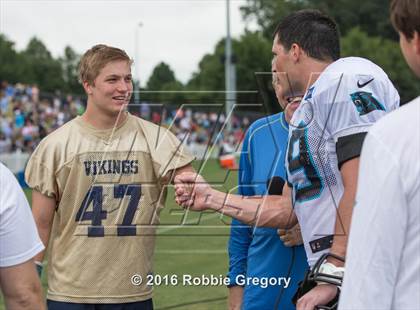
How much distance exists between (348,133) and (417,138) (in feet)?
3.11

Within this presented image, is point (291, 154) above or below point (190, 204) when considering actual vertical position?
above

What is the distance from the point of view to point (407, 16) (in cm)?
207

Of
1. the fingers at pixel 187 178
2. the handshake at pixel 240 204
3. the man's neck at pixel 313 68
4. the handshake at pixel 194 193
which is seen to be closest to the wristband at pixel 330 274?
the handshake at pixel 240 204

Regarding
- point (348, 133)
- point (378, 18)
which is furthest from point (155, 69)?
point (378, 18)

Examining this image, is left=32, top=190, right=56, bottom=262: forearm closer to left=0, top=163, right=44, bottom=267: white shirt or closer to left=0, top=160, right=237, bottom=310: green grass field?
left=0, top=163, right=44, bottom=267: white shirt

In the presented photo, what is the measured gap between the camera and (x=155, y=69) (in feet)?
65.3

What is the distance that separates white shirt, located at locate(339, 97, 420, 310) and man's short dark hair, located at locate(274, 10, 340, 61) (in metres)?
1.41

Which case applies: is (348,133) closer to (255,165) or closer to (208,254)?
(255,165)

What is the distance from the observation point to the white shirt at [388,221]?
1.99 meters

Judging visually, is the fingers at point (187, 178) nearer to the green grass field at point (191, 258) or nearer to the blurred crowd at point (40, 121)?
the green grass field at point (191, 258)

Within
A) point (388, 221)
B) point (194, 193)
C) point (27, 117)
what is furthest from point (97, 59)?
point (27, 117)

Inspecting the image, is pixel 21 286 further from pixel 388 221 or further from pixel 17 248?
pixel 388 221

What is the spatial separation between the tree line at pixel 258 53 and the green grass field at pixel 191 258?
4098 centimetres

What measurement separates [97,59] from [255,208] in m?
1.37
